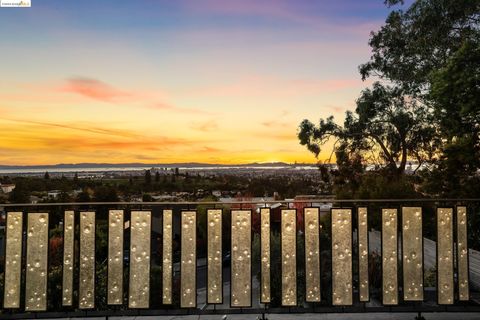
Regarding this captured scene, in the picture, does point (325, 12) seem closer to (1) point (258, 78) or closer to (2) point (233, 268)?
(1) point (258, 78)

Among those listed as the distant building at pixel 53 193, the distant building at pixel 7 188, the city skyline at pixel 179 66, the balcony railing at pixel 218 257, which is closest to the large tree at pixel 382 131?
the city skyline at pixel 179 66

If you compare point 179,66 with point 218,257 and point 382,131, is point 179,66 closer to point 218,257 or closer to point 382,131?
point 382,131

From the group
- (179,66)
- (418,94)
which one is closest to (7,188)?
(179,66)

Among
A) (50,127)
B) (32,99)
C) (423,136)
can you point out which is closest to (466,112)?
(423,136)

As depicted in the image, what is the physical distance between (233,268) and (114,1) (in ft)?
26.7

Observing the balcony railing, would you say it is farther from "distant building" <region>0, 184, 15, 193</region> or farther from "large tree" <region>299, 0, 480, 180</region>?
"distant building" <region>0, 184, 15, 193</region>

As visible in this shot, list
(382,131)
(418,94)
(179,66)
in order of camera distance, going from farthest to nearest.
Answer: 1. (382,131)
2. (418,94)
3. (179,66)

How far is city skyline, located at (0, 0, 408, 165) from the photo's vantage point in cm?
1053

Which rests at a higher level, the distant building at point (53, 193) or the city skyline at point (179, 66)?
the city skyline at point (179, 66)

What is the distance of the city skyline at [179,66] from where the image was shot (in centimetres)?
1053

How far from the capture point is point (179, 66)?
1349 centimetres

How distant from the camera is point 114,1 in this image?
9.14 meters

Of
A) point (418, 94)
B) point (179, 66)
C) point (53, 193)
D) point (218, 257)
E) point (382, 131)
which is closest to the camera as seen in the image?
point (218, 257)

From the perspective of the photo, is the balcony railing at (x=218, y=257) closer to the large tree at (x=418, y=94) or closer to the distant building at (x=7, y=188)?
the large tree at (x=418, y=94)
